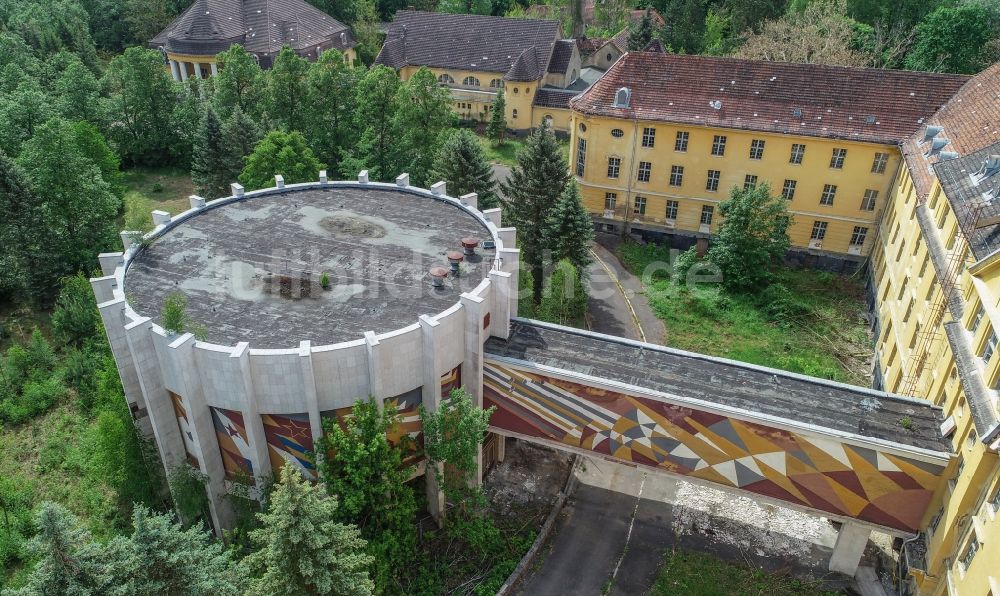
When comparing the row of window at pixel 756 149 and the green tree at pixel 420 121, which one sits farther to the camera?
the green tree at pixel 420 121

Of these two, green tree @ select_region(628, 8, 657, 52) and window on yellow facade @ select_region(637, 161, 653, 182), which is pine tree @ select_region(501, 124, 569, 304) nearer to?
window on yellow facade @ select_region(637, 161, 653, 182)

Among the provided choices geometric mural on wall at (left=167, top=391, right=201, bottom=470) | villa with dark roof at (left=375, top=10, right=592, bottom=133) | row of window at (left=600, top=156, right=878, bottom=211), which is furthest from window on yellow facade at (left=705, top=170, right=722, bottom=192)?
geometric mural on wall at (left=167, top=391, right=201, bottom=470)

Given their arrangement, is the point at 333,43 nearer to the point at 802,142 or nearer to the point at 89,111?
the point at 89,111

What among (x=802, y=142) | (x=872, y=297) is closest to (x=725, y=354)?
(x=872, y=297)

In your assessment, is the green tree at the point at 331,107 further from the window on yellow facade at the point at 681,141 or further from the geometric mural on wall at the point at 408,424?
the geometric mural on wall at the point at 408,424

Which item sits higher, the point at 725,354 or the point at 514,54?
the point at 514,54

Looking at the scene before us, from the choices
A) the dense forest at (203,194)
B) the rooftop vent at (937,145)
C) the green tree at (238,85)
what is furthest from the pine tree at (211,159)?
the rooftop vent at (937,145)

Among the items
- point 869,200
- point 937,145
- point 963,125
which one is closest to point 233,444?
point 937,145
